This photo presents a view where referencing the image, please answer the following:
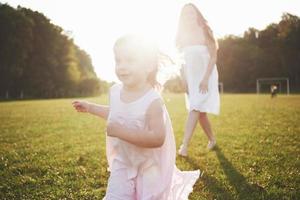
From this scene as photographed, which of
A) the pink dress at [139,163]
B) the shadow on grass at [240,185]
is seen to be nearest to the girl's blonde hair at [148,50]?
the pink dress at [139,163]

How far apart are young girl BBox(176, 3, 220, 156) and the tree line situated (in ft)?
156

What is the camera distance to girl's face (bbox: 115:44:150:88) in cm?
310

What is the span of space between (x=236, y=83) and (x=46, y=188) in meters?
78.8

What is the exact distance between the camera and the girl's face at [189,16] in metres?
6.27

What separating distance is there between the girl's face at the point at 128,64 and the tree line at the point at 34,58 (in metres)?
50.4

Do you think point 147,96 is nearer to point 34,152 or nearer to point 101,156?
point 101,156

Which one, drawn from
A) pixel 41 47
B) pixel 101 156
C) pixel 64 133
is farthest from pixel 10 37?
pixel 101 156

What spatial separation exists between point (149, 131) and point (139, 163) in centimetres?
34

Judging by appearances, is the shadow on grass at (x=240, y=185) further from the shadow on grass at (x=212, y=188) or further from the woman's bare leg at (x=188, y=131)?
the woman's bare leg at (x=188, y=131)

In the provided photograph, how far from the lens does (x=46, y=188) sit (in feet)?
13.9

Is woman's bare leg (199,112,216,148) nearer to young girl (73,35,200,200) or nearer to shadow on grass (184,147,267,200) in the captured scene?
shadow on grass (184,147,267,200)

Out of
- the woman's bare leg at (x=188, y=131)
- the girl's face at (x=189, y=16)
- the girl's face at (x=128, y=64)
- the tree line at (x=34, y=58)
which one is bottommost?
the woman's bare leg at (x=188, y=131)

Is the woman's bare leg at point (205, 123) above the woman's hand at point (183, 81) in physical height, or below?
below

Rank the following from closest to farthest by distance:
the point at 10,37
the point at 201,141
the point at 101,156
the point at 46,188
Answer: the point at 46,188, the point at 101,156, the point at 201,141, the point at 10,37
